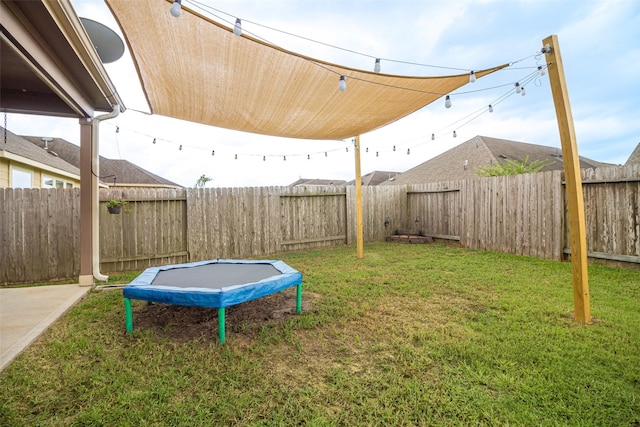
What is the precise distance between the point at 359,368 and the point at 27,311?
129 inches

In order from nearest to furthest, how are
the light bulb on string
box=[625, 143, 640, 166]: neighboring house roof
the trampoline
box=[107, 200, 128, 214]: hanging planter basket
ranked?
the light bulb on string → the trampoline → box=[107, 200, 128, 214]: hanging planter basket → box=[625, 143, 640, 166]: neighboring house roof

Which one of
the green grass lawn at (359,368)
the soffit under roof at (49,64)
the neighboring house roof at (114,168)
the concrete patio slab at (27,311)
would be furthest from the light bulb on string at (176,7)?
the neighboring house roof at (114,168)

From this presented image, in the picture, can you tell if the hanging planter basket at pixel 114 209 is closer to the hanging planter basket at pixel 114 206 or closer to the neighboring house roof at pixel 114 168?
the hanging planter basket at pixel 114 206

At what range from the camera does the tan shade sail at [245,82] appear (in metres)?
2.49

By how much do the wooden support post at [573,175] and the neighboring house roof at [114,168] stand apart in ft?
49.4

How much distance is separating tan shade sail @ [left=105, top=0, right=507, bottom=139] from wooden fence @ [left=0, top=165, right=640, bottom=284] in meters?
1.94

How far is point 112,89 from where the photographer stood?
11.4 ft

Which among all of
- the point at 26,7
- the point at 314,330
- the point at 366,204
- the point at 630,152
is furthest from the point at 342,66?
the point at 630,152

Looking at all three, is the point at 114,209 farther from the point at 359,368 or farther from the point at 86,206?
the point at 359,368

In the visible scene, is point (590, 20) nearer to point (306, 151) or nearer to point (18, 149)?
point (306, 151)

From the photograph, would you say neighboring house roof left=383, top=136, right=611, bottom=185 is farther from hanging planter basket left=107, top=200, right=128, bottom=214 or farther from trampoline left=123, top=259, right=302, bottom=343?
hanging planter basket left=107, top=200, right=128, bottom=214

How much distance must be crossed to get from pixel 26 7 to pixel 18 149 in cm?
678

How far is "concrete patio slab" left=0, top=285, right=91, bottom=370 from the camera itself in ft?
6.87

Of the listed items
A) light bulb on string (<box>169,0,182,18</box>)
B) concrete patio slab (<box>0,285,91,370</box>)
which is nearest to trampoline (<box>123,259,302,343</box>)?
concrete patio slab (<box>0,285,91,370</box>)
